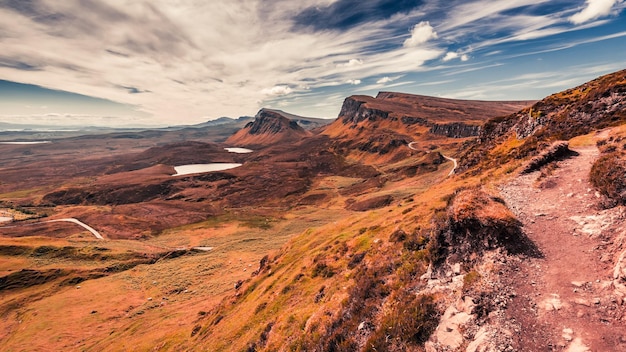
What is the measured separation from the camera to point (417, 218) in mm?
29297

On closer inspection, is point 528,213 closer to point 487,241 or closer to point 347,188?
point 487,241

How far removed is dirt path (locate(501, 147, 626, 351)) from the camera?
9938 millimetres

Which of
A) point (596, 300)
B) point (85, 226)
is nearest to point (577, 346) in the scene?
point (596, 300)

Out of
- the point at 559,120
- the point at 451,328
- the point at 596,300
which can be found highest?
the point at 559,120

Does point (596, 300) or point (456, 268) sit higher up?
point (596, 300)

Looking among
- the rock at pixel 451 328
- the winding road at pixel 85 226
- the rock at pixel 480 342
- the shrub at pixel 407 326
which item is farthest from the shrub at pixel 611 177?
the winding road at pixel 85 226

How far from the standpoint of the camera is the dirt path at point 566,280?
9938 millimetres

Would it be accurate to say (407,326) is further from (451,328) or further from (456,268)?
(456,268)

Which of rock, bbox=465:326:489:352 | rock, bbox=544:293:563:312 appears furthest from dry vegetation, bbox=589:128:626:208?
rock, bbox=465:326:489:352

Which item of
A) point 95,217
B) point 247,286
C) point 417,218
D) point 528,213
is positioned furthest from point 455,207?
point 95,217

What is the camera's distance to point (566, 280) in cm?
1227

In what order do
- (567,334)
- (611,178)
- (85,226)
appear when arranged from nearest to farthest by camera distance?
(567,334)
(611,178)
(85,226)

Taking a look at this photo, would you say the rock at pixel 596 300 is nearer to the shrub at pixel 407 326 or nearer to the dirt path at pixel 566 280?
the dirt path at pixel 566 280

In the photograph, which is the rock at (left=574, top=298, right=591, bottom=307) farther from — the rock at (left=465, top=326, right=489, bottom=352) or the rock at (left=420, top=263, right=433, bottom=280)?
the rock at (left=420, top=263, right=433, bottom=280)
